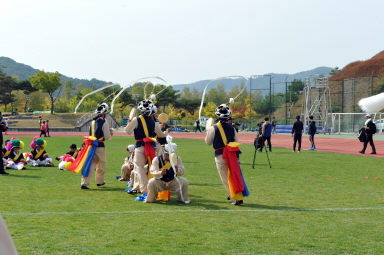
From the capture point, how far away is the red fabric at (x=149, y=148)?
385 inches

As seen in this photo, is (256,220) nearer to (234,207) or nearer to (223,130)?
(234,207)

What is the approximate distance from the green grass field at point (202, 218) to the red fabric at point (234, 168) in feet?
1.38

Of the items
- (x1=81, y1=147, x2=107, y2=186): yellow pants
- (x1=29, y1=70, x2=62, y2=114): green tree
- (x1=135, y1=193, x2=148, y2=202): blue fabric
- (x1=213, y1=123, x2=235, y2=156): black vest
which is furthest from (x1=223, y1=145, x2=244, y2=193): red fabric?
(x1=29, y1=70, x2=62, y2=114): green tree

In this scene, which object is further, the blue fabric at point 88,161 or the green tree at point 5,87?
the green tree at point 5,87

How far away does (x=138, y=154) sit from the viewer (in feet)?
32.5

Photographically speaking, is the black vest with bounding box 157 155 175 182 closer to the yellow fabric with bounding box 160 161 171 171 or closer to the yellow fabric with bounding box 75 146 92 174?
the yellow fabric with bounding box 160 161 171 171

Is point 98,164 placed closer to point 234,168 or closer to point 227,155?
point 227,155

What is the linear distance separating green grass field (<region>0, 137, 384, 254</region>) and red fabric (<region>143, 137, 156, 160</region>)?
3.45 feet

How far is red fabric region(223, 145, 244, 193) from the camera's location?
864 cm

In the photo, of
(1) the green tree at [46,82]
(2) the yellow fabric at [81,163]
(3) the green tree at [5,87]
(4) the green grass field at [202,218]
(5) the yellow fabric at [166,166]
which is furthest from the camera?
(3) the green tree at [5,87]

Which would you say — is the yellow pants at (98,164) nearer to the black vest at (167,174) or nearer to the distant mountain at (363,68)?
the black vest at (167,174)

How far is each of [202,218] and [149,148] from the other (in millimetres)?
2898

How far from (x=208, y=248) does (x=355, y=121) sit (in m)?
43.4

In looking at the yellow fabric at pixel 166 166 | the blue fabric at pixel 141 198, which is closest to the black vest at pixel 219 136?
the yellow fabric at pixel 166 166
